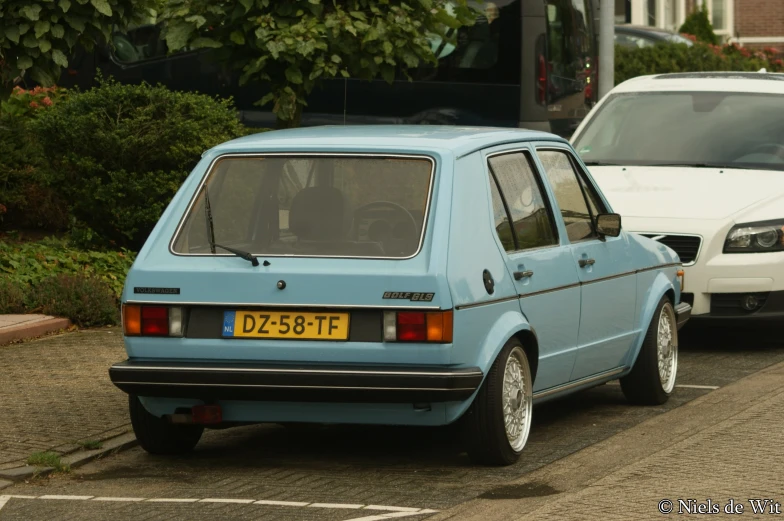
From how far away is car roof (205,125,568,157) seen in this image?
7367 mm

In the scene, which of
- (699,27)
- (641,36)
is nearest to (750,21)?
(699,27)

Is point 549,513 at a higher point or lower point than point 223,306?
lower

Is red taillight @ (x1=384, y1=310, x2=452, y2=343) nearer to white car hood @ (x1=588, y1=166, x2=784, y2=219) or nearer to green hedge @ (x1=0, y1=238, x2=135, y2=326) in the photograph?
white car hood @ (x1=588, y1=166, x2=784, y2=219)

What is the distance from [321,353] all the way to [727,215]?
5103 millimetres

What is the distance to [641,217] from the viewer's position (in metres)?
11.2

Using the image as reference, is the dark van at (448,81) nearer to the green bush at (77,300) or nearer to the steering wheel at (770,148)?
the steering wheel at (770,148)

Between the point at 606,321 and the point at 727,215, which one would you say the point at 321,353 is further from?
the point at 727,215

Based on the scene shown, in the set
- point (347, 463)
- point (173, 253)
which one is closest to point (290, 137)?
point (173, 253)

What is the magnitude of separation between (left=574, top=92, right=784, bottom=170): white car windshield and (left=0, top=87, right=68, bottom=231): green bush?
17.1 feet

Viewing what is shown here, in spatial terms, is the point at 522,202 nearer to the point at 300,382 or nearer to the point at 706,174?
the point at 300,382

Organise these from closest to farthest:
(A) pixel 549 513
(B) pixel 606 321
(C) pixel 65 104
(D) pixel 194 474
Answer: (A) pixel 549 513 < (D) pixel 194 474 < (B) pixel 606 321 < (C) pixel 65 104

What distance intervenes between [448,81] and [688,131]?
6.93m

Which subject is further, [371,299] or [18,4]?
[18,4]

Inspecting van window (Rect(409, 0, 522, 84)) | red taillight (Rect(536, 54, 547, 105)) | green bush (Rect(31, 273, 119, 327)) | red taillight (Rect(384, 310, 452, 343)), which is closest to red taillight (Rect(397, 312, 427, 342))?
red taillight (Rect(384, 310, 452, 343))
